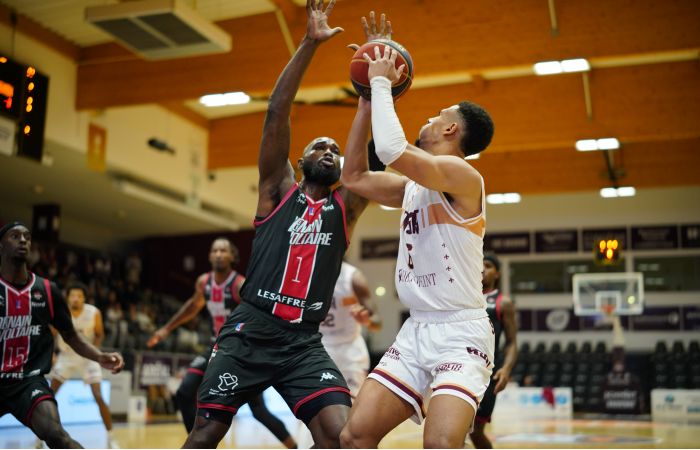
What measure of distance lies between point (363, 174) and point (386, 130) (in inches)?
19.6

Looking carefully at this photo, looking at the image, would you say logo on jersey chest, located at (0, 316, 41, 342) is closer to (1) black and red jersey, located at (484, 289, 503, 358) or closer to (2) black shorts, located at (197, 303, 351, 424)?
(2) black shorts, located at (197, 303, 351, 424)

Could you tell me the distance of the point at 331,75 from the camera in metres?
12.8

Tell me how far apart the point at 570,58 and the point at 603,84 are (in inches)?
132

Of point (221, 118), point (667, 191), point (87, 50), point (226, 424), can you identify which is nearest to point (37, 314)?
point (226, 424)

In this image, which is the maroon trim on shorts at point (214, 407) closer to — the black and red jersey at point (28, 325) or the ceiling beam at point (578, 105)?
the black and red jersey at point (28, 325)

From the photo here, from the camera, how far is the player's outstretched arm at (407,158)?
12.6 feet

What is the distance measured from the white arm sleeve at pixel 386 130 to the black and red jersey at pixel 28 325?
10.7ft

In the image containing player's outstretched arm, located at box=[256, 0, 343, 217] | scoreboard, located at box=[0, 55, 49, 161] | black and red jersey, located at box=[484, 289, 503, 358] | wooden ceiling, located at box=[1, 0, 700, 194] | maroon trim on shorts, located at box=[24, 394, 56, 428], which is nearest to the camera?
player's outstretched arm, located at box=[256, 0, 343, 217]

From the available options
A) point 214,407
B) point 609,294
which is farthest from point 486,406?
point 609,294

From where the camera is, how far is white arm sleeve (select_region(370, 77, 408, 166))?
12.6 feet

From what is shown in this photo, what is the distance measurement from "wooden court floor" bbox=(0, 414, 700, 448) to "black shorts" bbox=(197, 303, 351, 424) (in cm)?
506

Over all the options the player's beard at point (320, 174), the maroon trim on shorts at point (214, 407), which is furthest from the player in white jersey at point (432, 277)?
the maroon trim on shorts at point (214, 407)

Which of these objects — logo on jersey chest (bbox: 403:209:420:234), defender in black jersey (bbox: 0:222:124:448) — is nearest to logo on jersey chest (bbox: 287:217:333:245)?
logo on jersey chest (bbox: 403:209:420:234)

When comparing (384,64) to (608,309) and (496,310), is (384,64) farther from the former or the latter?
(608,309)
